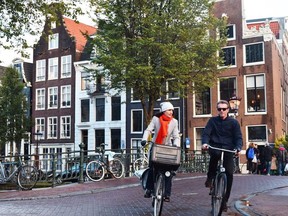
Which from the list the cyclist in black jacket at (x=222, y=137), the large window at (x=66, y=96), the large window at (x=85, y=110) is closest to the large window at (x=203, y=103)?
the large window at (x=85, y=110)

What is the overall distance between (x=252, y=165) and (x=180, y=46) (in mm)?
7036

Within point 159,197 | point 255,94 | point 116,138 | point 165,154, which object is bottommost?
point 159,197

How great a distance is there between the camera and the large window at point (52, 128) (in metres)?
39.5

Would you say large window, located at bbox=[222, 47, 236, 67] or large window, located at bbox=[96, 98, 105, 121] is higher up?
large window, located at bbox=[222, 47, 236, 67]

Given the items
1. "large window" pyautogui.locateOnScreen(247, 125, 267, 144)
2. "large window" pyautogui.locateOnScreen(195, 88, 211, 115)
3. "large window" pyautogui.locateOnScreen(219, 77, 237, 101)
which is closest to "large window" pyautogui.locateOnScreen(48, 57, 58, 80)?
"large window" pyautogui.locateOnScreen(195, 88, 211, 115)

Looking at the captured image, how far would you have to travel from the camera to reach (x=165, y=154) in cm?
603

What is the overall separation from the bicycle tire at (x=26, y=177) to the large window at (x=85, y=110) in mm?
25305

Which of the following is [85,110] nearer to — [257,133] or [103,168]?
[257,133]

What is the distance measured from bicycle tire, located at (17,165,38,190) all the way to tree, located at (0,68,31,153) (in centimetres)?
2082

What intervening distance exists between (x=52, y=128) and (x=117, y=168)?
25262 millimetres

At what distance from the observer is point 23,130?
33219 millimetres

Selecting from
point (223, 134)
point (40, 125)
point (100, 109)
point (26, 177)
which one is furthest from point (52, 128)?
point (223, 134)

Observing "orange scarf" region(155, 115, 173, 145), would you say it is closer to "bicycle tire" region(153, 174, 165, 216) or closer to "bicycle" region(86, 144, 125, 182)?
"bicycle tire" region(153, 174, 165, 216)

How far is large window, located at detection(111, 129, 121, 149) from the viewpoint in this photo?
119 ft
